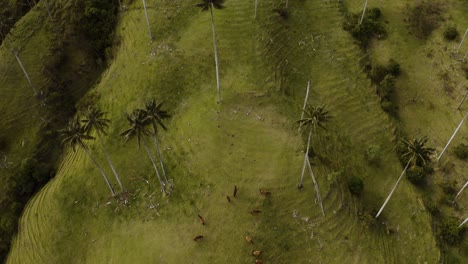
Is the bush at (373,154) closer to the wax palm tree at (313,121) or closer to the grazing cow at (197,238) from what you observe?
the wax palm tree at (313,121)

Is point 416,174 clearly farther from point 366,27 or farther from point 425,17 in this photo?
point 425,17

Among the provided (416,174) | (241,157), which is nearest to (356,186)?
(416,174)

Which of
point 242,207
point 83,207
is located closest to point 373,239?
point 242,207

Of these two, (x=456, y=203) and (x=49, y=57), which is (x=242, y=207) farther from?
(x=49, y=57)

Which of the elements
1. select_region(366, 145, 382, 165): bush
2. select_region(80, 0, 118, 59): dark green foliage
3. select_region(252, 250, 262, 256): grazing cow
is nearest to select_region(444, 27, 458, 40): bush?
select_region(366, 145, 382, 165): bush

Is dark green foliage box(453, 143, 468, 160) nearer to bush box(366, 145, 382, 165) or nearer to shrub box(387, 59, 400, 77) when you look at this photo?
bush box(366, 145, 382, 165)

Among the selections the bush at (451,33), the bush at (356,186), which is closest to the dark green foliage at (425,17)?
the bush at (451,33)
